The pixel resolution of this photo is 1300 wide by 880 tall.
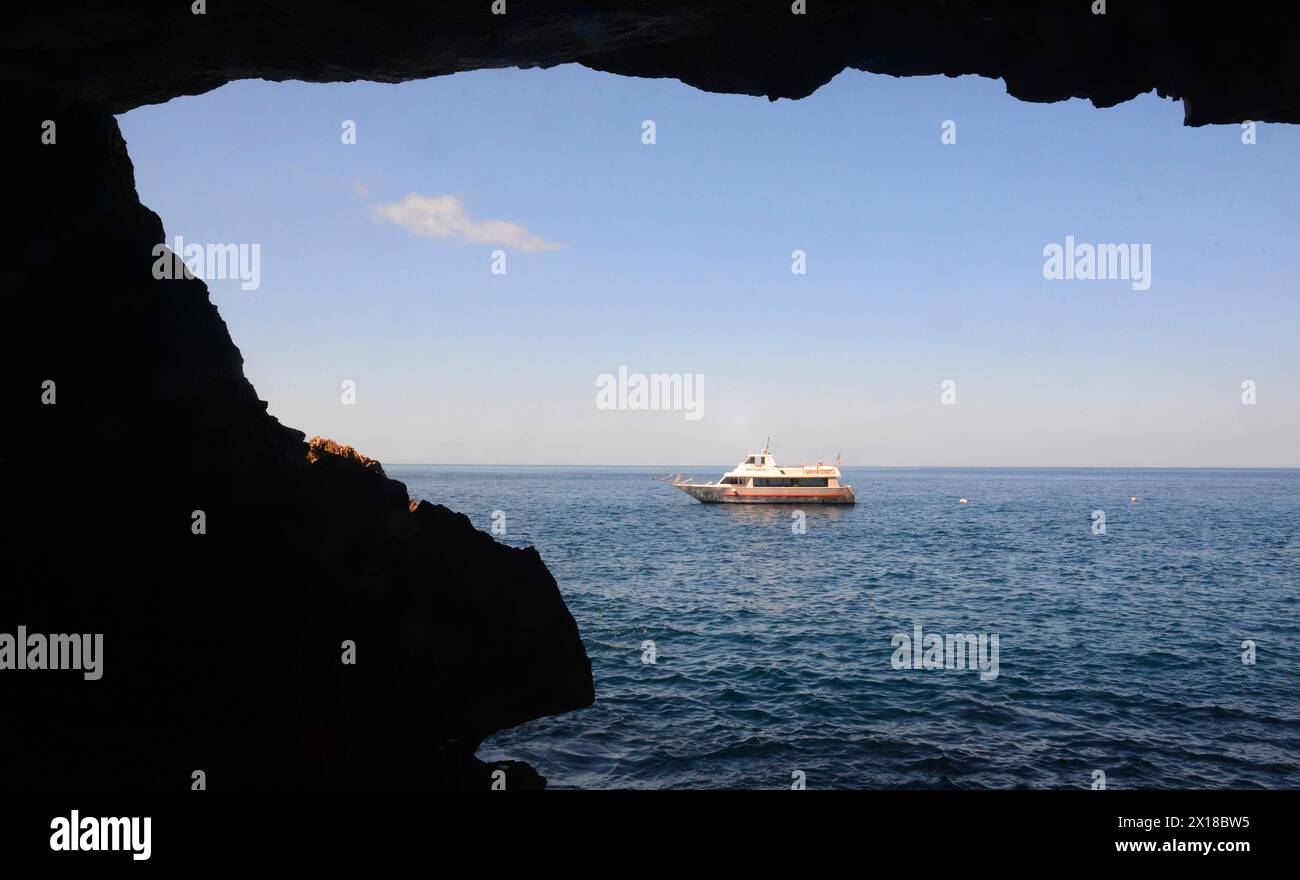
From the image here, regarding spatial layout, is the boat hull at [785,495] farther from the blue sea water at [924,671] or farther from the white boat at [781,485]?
the blue sea water at [924,671]

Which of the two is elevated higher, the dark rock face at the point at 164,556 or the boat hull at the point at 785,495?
the dark rock face at the point at 164,556

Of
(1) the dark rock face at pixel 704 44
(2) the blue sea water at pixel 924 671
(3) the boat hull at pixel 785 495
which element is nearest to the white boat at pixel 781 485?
(3) the boat hull at pixel 785 495

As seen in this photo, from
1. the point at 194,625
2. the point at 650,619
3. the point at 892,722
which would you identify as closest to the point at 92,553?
the point at 194,625

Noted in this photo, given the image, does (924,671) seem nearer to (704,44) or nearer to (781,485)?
(704,44)

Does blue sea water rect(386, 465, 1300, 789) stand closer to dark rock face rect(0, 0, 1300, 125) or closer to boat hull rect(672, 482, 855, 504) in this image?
dark rock face rect(0, 0, 1300, 125)

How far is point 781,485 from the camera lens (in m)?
71.2

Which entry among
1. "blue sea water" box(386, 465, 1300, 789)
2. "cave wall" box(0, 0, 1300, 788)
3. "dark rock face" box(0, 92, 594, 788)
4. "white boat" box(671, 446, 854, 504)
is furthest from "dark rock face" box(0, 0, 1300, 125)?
"white boat" box(671, 446, 854, 504)

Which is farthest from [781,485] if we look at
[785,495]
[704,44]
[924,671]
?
[704,44]

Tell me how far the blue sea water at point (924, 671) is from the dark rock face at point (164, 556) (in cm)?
414

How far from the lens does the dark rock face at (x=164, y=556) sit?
7996mm

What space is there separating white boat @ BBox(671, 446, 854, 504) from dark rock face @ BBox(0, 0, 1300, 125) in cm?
5967

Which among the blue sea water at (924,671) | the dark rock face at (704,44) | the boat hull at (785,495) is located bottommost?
the blue sea water at (924,671)

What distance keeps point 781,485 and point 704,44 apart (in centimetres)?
6321
